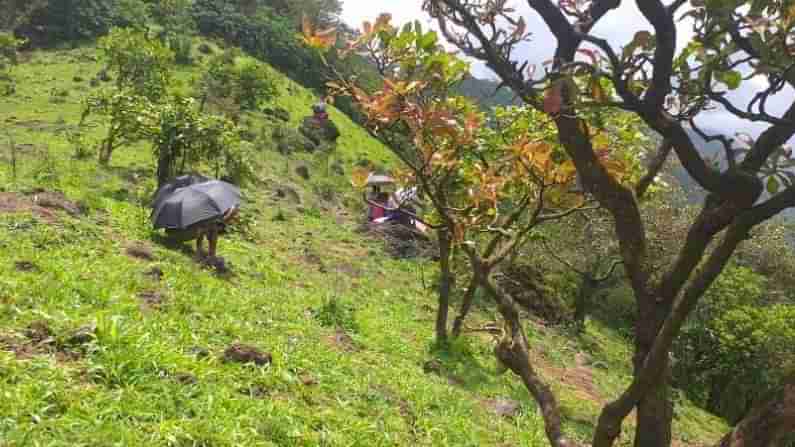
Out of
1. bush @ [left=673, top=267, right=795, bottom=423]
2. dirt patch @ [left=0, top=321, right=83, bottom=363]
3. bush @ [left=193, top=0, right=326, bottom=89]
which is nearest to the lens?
dirt patch @ [left=0, top=321, right=83, bottom=363]

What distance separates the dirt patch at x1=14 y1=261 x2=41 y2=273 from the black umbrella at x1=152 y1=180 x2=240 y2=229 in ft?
A: 10.8

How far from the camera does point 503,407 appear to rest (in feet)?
28.7

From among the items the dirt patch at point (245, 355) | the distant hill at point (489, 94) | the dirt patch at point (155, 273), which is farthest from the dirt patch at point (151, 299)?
the distant hill at point (489, 94)

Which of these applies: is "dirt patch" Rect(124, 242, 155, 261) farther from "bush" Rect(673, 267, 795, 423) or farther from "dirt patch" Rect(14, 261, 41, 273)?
"bush" Rect(673, 267, 795, 423)

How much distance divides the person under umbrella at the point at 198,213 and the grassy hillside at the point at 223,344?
0.45 metres

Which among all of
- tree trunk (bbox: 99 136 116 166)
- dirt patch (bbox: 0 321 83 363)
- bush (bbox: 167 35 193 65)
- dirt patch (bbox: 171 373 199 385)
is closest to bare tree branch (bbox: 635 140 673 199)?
dirt patch (bbox: 171 373 199 385)

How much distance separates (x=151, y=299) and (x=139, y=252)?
2.46 metres

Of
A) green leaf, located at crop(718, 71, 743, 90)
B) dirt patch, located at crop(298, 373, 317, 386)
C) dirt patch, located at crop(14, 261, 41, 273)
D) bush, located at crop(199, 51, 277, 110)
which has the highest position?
green leaf, located at crop(718, 71, 743, 90)

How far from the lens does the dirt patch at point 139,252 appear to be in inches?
365

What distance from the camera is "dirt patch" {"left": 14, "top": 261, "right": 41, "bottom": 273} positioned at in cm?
668

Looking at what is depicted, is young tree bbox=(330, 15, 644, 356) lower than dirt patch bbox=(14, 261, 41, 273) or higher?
higher

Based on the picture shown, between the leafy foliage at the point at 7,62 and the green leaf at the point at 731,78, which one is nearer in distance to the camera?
the green leaf at the point at 731,78

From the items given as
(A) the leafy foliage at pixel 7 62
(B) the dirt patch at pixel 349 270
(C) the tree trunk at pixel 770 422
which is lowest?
(B) the dirt patch at pixel 349 270

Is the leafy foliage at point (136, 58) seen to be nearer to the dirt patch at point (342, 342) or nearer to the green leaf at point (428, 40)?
the dirt patch at point (342, 342)
